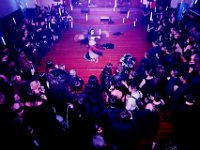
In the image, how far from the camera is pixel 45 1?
1059 centimetres

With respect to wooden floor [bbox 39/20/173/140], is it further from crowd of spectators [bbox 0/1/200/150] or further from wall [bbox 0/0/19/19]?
wall [bbox 0/0/19/19]

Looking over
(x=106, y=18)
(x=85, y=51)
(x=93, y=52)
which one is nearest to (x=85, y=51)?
(x=85, y=51)

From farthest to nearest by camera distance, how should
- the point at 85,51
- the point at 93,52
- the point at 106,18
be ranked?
the point at 106,18, the point at 85,51, the point at 93,52

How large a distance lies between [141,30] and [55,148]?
25.2 feet

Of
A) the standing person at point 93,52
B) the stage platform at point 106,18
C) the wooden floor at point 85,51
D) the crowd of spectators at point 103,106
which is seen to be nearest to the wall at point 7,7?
the wooden floor at point 85,51

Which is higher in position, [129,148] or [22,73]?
[22,73]

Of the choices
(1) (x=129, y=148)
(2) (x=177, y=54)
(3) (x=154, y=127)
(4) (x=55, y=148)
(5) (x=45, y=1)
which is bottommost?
(4) (x=55, y=148)

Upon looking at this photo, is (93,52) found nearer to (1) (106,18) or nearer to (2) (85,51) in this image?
(2) (85,51)

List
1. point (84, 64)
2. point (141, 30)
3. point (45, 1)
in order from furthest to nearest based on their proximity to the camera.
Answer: point (45, 1) < point (141, 30) < point (84, 64)

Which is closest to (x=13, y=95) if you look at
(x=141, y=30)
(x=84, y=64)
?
Result: (x=84, y=64)

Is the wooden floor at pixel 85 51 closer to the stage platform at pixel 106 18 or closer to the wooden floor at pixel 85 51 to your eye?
the wooden floor at pixel 85 51

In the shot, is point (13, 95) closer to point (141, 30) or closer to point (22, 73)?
point (22, 73)

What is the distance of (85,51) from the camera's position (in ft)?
25.3

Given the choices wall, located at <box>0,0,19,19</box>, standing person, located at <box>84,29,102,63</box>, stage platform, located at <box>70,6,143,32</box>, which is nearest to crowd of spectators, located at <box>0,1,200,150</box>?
standing person, located at <box>84,29,102,63</box>
